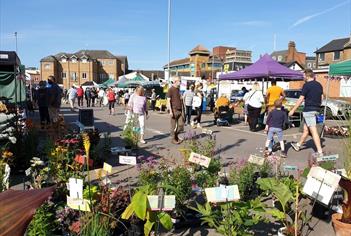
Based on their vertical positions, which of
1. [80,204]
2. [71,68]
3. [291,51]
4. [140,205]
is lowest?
[80,204]

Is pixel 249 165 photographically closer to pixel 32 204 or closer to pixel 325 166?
pixel 325 166

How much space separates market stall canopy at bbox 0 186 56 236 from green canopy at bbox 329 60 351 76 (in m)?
11.5

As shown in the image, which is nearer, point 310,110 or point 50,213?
point 50,213

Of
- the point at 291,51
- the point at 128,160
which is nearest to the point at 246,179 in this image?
the point at 128,160

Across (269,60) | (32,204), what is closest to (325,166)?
(32,204)

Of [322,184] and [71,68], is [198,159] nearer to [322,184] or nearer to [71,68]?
[322,184]

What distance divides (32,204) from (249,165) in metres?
4.13

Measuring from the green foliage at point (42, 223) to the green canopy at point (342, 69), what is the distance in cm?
1043

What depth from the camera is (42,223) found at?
11.2 feet

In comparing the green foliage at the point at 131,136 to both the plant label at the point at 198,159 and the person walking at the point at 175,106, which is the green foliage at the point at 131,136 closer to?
the person walking at the point at 175,106

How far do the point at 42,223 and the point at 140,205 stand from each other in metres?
1.05

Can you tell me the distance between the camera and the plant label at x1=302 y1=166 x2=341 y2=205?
3553 millimetres

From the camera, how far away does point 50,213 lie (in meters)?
3.59

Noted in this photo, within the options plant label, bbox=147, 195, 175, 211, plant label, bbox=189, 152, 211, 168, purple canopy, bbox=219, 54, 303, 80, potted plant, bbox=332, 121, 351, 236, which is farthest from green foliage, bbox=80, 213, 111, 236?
purple canopy, bbox=219, 54, 303, 80
